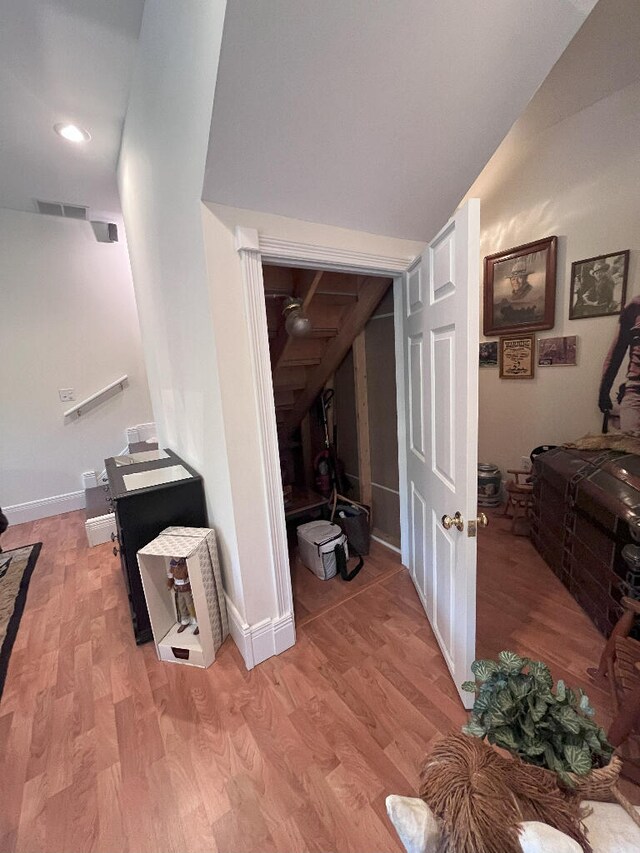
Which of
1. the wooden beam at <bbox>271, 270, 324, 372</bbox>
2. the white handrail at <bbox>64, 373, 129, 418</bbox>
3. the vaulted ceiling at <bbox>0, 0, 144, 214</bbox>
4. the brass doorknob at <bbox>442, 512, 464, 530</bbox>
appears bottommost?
the brass doorknob at <bbox>442, 512, 464, 530</bbox>

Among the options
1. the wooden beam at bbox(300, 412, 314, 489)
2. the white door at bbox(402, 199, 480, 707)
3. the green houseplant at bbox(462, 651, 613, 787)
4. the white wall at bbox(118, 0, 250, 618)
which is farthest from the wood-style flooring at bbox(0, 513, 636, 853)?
the wooden beam at bbox(300, 412, 314, 489)

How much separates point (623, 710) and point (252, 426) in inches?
61.1

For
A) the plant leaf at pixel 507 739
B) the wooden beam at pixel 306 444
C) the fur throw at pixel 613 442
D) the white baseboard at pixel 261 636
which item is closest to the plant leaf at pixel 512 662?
the plant leaf at pixel 507 739

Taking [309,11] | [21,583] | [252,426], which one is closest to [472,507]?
[252,426]

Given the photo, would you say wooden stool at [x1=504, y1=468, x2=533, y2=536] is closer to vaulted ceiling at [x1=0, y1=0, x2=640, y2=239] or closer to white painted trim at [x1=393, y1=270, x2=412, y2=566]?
white painted trim at [x1=393, y1=270, x2=412, y2=566]

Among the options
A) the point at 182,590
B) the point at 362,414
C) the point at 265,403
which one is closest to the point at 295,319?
the point at 265,403

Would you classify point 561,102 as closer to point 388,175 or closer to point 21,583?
point 388,175

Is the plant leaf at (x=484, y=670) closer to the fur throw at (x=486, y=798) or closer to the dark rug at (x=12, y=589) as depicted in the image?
the fur throw at (x=486, y=798)

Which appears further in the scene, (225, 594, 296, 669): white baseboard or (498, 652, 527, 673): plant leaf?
(225, 594, 296, 669): white baseboard

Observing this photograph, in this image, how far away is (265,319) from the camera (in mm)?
1327

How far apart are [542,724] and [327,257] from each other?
163cm

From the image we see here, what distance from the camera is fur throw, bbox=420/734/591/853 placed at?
18.6 inches

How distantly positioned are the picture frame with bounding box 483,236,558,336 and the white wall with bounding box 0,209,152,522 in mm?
3645

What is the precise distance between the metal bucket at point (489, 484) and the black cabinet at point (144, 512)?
2361 millimetres
